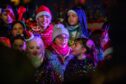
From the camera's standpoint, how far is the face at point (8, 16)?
2354mm

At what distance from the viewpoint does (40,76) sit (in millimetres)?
2320

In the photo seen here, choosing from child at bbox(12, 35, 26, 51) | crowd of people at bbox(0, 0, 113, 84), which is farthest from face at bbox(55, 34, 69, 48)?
child at bbox(12, 35, 26, 51)

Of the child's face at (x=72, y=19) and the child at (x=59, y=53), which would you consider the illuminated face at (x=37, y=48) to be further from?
the child's face at (x=72, y=19)

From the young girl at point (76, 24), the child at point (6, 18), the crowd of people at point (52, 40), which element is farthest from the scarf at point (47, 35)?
the child at point (6, 18)

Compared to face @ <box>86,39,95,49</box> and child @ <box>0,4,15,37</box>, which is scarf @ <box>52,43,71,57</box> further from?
child @ <box>0,4,15,37</box>

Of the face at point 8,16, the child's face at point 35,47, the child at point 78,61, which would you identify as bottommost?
the child at point 78,61

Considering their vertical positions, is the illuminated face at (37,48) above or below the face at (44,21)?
below

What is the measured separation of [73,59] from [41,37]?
269mm

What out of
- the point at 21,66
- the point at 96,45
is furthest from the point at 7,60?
the point at 96,45

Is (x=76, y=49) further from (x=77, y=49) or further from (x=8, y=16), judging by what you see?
(x=8, y=16)

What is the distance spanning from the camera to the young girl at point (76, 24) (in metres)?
2.32

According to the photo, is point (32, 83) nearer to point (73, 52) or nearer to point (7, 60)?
point (7, 60)

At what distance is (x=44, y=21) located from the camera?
2.36 meters

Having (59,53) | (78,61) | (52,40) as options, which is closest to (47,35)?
Answer: (52,40)
